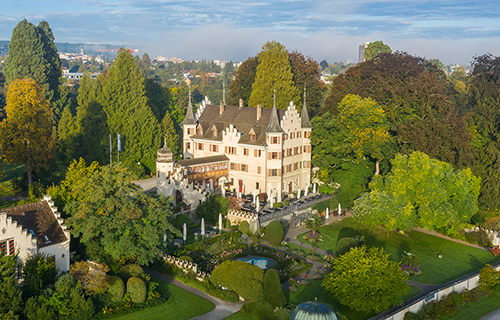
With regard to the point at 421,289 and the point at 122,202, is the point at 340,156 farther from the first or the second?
the point at 122,202

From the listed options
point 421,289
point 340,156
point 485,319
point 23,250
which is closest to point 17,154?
point 23,250

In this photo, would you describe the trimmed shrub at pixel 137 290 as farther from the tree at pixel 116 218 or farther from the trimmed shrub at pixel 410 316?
the trimmed shrub at pixel 410 316

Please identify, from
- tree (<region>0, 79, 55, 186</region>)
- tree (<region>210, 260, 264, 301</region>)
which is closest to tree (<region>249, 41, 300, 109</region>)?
tree (<region>0, 79, 55, 186</region>)

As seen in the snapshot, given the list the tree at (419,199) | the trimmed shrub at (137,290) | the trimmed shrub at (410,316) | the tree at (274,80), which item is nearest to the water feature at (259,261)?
the trimmed shrub at (137,290)

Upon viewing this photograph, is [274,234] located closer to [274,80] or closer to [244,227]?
[244,227]

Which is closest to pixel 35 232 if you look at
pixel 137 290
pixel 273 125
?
pixel 137 290
